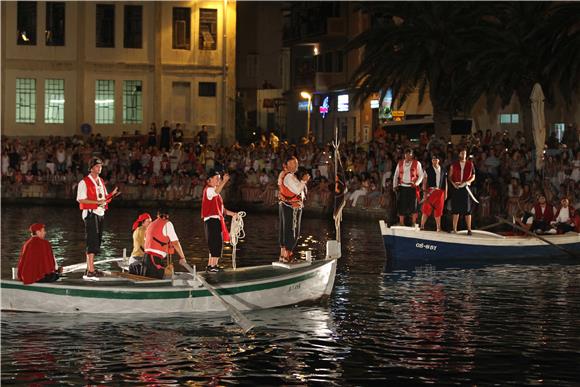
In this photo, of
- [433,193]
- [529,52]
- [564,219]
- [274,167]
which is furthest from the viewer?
[274,167]

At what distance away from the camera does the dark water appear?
18.7 meters

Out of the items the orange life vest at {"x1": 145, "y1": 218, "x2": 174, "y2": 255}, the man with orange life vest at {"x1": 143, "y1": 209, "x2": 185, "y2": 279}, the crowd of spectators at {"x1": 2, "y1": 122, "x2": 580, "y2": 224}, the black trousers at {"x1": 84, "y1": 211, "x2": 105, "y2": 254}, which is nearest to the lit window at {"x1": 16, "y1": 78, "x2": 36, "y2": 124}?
the crowd of spectators at {"x1": 2, "y1": 122, "x2": 580, "y2": 224}

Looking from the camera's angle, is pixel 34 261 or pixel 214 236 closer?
pixel 34 261

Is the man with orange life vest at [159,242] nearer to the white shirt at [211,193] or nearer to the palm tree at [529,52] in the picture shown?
the white shirt at [211,193]

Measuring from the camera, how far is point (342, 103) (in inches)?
3199

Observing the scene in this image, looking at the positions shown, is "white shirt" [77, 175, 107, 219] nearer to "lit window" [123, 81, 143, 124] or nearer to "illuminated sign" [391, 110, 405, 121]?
"illuminated sign" [391, 110, 405, 121]

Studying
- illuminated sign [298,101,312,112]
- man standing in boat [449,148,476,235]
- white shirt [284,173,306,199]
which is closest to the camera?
white shirt [284,173,306,199]

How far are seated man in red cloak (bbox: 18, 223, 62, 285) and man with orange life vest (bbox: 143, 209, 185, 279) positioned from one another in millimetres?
1703

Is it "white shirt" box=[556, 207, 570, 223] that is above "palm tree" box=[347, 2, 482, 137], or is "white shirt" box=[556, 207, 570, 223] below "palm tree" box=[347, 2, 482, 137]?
below

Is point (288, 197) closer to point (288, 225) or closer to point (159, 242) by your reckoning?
point (288, 225)

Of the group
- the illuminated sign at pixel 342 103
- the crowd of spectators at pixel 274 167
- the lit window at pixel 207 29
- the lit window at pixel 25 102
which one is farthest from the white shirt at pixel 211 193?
the illuminated sign at pixel 342 103

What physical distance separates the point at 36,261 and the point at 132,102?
48.7m

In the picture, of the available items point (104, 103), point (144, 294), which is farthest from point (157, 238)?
point (104, 103)

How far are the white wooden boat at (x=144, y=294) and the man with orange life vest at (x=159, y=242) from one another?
0.43 m
